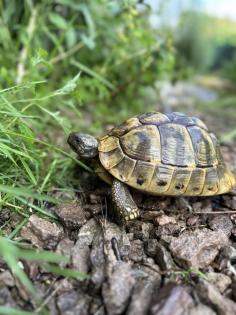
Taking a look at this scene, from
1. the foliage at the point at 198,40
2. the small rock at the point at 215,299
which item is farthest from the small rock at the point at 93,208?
the foliage at the point at 198,40

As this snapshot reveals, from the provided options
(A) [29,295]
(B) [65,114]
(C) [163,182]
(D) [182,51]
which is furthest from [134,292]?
(D) [182,51]

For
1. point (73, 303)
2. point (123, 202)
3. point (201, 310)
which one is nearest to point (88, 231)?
point (123, 202)

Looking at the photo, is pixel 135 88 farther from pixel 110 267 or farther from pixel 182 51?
pixel 182 51

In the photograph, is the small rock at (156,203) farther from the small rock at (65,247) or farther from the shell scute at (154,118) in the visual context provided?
the small rock at (65,247)

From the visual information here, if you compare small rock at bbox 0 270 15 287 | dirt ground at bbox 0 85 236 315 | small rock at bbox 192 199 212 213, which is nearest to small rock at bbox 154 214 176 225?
dirt ground at bbox 0 85 236 315

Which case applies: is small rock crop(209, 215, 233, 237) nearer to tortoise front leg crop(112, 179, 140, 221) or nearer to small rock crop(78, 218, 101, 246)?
tortoise front leg crop(112, 179, 140, 221)

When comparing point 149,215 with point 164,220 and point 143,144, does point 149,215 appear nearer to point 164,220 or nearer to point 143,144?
point 164,220
